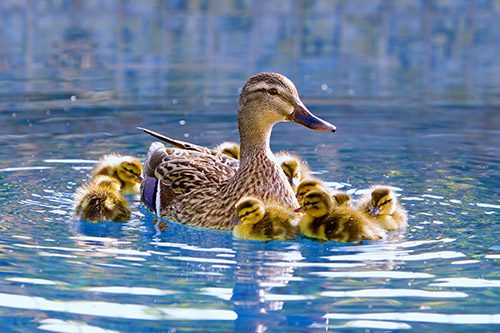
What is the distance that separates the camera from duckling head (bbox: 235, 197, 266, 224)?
5500mm

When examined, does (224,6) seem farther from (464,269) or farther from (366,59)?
(464,269)

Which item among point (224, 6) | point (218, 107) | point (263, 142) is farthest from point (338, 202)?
point (224, 6)

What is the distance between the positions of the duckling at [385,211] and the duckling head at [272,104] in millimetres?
484

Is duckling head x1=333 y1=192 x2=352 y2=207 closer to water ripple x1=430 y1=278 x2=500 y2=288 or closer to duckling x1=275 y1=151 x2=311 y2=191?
duckling x1=275 y1=151 x2=311 y2=191

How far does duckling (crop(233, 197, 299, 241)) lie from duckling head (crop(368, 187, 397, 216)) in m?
0.43

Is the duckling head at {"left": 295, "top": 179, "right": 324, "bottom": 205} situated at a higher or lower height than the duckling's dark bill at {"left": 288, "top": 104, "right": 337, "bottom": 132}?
lower

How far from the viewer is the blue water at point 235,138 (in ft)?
14.5

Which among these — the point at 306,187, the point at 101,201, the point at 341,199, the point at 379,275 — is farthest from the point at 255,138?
the point at 379,275

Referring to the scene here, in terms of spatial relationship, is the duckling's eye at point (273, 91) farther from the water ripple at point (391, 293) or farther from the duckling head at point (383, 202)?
the water ripple at point (391, 293)

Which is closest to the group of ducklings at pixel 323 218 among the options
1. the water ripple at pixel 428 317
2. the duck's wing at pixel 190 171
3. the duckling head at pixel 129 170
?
the duck's wing at pixel 190 171

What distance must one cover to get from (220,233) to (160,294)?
131 centimetres

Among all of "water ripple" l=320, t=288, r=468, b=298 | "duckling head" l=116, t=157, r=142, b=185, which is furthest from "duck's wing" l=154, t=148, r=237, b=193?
"water ripple" l=320, t=288, r=468, b=298

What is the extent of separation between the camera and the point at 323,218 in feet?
17.8

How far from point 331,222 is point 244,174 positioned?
732 millimetres
